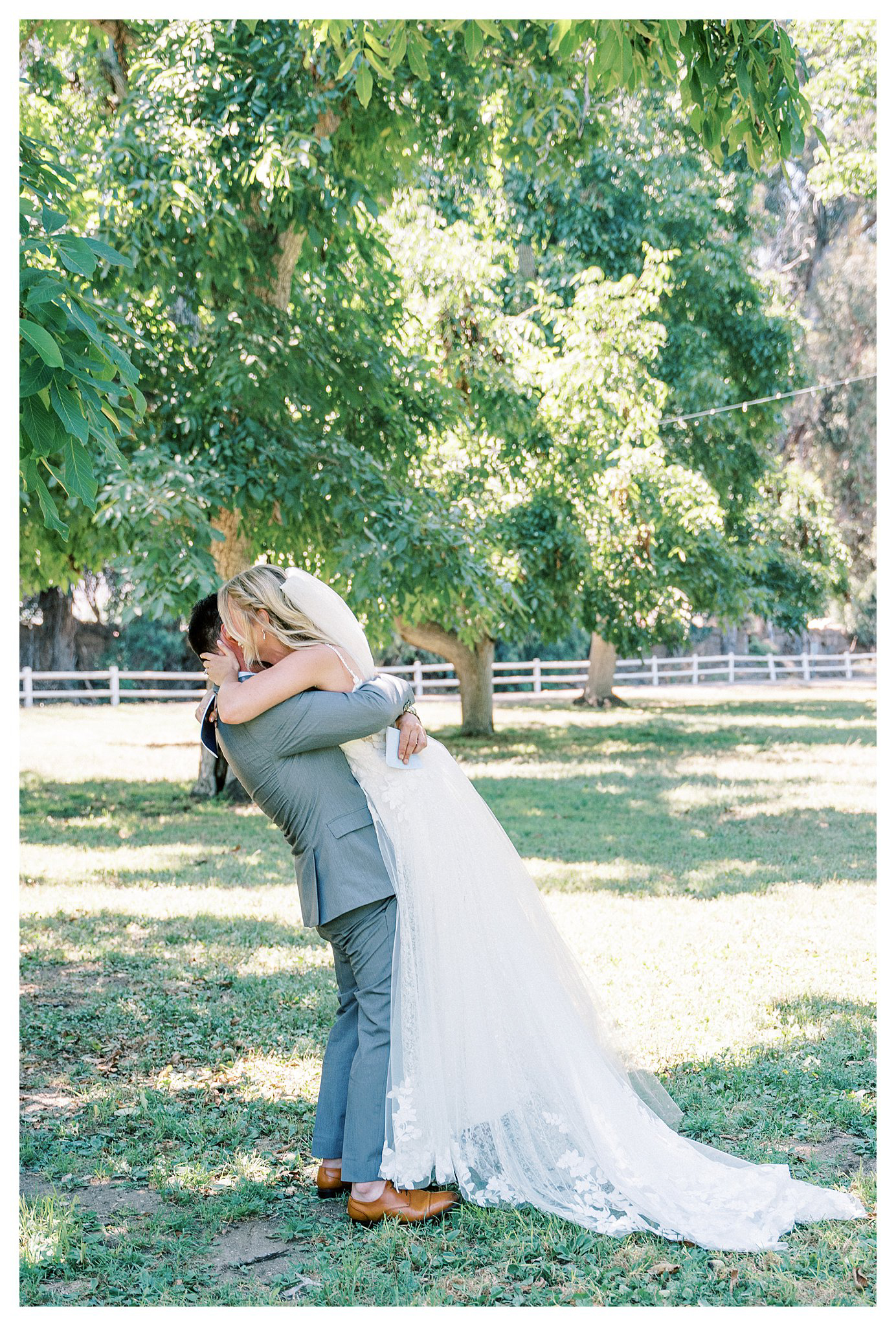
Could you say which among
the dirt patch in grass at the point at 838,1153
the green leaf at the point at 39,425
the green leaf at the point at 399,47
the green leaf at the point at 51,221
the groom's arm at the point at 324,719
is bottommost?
the dirt patch in grass at the point at 838,1153

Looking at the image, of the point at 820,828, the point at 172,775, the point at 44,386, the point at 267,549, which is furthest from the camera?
the point at 172,775

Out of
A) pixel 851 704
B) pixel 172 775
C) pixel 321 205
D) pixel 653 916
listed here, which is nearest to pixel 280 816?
pixel 653 916

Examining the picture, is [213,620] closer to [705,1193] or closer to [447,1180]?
[447,1180]

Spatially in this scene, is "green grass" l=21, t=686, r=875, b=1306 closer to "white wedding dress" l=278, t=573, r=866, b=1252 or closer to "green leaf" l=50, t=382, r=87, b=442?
"white wedding dress" l=278, t=573, r=866, b=1252

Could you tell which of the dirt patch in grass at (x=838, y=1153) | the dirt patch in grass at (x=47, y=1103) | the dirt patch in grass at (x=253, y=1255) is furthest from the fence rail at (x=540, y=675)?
the dirt patch in grass at (x=838, y=1153)

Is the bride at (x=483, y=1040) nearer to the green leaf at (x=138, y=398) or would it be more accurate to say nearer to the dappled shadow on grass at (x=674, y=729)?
the green leaf at (x=138, y=398)

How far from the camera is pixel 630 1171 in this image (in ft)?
11.5

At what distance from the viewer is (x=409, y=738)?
12.0 ft

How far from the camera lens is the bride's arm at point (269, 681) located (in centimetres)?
347

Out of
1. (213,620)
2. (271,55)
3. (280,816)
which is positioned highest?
(271,55)

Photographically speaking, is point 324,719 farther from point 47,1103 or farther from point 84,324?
point 47,1103

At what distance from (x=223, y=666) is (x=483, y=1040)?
1.38 metres

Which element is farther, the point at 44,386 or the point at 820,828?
the point at 820,828
